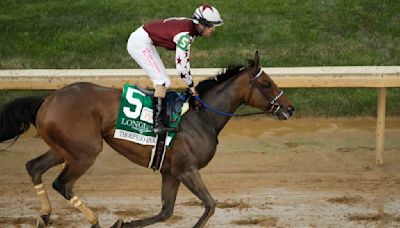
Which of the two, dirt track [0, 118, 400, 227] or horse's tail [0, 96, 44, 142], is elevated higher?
horse's tail [0, 96, 44, 142]

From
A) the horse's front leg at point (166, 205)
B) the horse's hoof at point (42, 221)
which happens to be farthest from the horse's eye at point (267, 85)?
the horse's hoof at point (42, 221)

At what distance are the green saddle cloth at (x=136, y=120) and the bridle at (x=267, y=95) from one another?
2.41ft

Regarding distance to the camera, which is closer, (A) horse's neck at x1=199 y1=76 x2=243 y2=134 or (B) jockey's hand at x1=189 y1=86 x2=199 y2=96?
(B) jockey's hand at x1=189 y1=86 x2=199 y2=96

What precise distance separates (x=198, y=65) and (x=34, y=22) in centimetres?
306

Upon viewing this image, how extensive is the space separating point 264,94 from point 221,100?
37 centimetres

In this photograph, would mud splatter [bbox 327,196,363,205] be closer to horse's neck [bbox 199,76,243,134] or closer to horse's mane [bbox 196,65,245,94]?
horse's neck [bbox 199,76,243,134]

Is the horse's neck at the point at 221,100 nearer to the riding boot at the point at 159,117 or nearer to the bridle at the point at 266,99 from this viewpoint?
the bridle at the point at 266,99

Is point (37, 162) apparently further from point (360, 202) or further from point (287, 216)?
point (360, 202)

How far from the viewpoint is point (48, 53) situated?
13.3 metres


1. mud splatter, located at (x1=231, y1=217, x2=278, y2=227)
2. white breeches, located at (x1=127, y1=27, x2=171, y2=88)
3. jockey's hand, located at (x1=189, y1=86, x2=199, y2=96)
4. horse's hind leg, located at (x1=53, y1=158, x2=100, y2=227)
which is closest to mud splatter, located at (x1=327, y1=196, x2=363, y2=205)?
mud splatter, located at (x1=231, y1=217, x2=278, y2=227)

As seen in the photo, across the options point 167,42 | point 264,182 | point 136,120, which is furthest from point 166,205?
point 264,182

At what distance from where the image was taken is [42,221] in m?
7.79

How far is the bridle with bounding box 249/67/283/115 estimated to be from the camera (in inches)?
302

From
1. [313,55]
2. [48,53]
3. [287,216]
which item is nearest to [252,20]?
[313,55]
